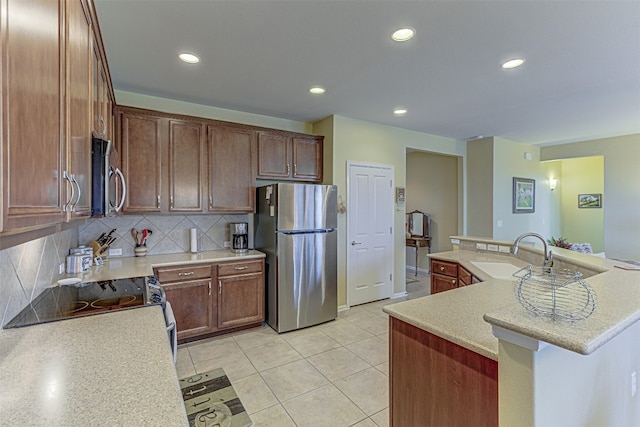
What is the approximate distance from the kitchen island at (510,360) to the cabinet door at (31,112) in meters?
1.35

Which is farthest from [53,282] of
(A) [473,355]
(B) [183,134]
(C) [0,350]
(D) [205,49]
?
(A) [473,355]

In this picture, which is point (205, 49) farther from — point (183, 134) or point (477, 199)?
point (477, 199)

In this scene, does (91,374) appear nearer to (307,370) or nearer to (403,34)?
(307,370)

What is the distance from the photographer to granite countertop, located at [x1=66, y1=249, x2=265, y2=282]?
7.75ft

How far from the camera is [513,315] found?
3.15ft

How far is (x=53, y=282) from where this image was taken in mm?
2064

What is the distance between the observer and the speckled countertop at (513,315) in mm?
850

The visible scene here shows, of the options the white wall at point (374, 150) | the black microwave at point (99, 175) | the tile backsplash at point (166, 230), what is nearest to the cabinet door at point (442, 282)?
the white wall at point (374, 150)

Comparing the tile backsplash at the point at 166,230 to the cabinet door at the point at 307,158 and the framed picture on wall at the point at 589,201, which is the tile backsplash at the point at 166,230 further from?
the framed picture on wall at the point at 589,201

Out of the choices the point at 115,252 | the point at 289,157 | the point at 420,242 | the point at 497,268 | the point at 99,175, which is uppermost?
the point at 289,157

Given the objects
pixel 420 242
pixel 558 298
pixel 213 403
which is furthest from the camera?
pixel 420 242

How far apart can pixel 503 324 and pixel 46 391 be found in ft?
4.54

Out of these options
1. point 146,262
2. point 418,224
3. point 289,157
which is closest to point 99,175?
point 146,262

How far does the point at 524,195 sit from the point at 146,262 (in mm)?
6417
